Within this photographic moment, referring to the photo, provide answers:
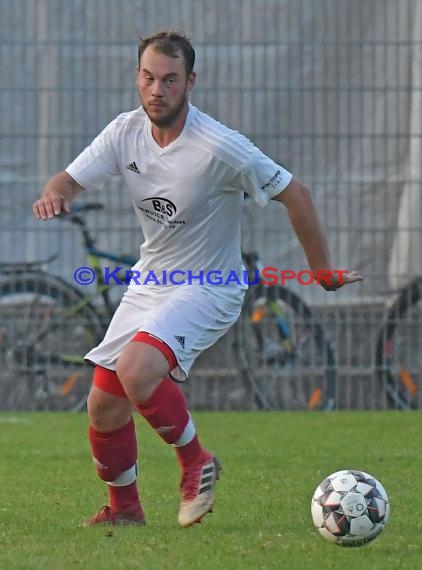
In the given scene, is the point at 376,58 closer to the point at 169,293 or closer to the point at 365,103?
the point at 365,103

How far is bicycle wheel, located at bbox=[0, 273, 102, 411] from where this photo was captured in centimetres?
1242

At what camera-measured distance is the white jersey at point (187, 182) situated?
6.26 meters

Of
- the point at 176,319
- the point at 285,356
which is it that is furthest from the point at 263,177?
the point at 285,356

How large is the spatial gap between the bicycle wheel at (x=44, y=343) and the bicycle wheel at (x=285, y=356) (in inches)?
47.4

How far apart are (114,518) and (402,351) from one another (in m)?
6.29

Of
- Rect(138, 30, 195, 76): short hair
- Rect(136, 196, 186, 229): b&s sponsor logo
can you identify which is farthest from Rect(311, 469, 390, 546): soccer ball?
Rect(138, 30, 195, 76): short hair

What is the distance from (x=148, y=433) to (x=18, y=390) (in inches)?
82.4

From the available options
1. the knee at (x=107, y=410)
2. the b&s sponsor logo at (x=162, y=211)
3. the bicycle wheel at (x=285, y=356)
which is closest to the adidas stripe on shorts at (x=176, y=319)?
the knee at (x=107, y=410)

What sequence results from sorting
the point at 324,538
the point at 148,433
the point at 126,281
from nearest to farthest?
the point at 324,538 < the point at 148,433 < the point at 126,281

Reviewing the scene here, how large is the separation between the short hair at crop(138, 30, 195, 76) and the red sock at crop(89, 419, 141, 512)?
147 centimetres

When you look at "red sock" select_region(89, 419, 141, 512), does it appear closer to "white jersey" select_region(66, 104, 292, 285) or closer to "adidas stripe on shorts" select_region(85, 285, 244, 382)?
"adidas stripe on shorts" select_region(85, 285, 244, 382)

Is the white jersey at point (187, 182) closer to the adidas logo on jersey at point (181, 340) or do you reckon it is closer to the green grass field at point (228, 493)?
the adidas logo on jersey at point (181, 340)

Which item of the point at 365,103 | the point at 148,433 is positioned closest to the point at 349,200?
the point at 365,103

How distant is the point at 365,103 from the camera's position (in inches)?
494
